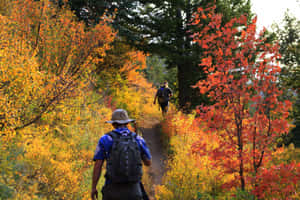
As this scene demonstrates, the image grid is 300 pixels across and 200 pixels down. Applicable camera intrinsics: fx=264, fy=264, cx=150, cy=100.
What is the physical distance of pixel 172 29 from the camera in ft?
50.3

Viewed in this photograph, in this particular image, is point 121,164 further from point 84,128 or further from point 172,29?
point 172,29

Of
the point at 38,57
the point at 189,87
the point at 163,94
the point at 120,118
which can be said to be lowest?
the point at 120,118

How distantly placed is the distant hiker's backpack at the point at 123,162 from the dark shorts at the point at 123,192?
0.32ft

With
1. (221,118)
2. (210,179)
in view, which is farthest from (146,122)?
(221,118)

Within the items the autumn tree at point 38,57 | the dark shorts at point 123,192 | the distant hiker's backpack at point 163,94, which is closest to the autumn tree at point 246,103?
the dark shorts at point 123,192

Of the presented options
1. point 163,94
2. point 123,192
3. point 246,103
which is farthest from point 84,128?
point 123,192

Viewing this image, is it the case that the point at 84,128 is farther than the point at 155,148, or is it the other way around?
the point at 155,148

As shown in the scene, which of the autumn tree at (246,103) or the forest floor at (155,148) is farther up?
the autumn tree at (246,103)

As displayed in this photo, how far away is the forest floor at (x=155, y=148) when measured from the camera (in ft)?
31.3

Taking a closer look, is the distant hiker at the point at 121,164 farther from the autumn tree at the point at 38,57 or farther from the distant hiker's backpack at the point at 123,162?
the autumn tree at the point at 38,57

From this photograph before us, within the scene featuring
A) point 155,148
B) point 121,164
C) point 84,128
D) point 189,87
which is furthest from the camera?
point 189,87

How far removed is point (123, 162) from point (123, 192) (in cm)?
43

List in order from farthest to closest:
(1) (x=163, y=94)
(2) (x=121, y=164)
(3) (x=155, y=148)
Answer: (1) (x=163, y=94) < (3) (x=155, y=148) < (2) (x=121, y=164)

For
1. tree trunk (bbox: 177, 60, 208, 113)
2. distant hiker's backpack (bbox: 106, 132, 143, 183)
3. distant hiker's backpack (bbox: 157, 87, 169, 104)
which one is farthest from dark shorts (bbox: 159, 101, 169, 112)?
distant hiker's backpack (bbox: 106, 132, 143, 183)
